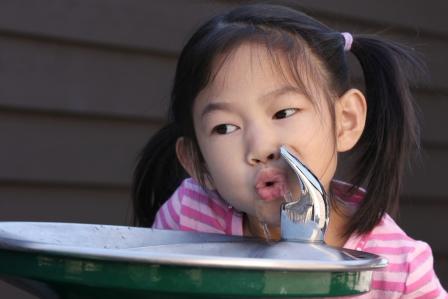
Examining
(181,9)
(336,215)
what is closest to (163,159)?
(336,215)

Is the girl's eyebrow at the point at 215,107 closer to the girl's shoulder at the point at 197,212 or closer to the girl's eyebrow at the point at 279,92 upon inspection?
the girl's eyebrow at the point at 279,92

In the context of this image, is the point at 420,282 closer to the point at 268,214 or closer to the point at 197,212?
the point at 268,214

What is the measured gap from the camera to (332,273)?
3.01ft

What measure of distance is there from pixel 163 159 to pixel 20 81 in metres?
0.75

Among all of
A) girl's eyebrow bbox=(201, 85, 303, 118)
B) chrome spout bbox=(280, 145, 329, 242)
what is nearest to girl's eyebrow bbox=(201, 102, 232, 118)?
girl's eyebrow bbox=(201, 85, 303, 118)

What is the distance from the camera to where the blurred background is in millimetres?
2595

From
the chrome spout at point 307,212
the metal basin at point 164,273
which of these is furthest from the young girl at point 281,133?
the metal basin at point 164,273

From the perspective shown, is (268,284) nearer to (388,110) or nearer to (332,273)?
(332,273)

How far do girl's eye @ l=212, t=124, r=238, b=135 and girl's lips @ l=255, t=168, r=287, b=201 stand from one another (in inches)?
3.7

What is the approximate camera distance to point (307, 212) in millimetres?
1254

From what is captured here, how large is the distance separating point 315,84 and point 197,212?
435 mm

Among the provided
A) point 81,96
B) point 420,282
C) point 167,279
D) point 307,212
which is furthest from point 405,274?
point 81,96

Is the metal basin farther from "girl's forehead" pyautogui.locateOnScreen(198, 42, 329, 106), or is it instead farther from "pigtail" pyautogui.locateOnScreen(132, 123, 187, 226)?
"pigtail" pyautogui.locateOnScreen(132, 123, 187, 226)

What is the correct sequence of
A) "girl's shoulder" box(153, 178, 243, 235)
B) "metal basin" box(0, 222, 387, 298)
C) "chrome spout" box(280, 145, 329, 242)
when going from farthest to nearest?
1. "girl's shoulder" box(153, 178, 243, 235)
2. "chrome spout" box(280, 145, 329, 242)
3. "metal basin" box(0, 222, 387, 298)
